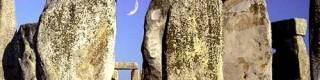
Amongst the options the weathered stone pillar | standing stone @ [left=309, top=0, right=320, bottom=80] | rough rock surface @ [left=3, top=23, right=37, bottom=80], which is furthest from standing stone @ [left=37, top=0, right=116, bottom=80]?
the weathered stone pillar

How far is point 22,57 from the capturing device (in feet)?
36.1

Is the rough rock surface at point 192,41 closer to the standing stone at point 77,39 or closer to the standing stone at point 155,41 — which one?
the standing stone at point 155,41

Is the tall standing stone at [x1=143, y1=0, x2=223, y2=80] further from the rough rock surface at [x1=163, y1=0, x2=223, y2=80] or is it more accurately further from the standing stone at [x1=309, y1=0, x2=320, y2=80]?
the standing stone at [x1=309, y1=0, x2=320, y2=80]

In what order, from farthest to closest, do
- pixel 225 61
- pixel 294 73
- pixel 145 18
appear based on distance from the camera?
1. pixel 294 73
2. pixel 225 61
3. pixel 145 18

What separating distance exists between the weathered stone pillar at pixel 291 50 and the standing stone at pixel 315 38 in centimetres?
406

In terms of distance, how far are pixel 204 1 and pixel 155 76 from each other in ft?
2.66

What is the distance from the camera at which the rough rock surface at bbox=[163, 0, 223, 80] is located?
6.17m

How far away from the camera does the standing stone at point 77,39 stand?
583 cm

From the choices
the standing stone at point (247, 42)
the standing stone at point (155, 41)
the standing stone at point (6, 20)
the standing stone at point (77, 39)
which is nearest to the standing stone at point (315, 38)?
the standing stone at point (247, 42)

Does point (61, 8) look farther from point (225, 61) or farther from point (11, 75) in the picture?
point (11, 75)

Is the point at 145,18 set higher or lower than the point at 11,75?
higher

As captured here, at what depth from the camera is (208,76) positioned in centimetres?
623

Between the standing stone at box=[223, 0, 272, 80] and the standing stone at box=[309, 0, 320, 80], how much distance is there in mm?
836

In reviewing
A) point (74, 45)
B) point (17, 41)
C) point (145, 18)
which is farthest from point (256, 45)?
point (17, 41)
